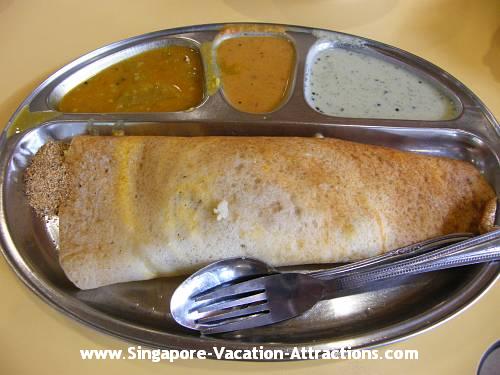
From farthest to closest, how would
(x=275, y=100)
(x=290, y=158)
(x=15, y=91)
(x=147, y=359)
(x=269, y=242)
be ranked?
1. (x=15, y=91)
2. (x=275, y=100)
3. (x=290, y=158)
4. (x=269, y=242)
5. (x=147, y=359)

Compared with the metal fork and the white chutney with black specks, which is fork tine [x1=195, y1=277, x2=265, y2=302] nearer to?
the metal fork

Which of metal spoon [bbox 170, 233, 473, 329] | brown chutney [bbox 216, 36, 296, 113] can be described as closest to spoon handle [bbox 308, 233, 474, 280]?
metal spoon [bbox 170, 233, 473, 329]

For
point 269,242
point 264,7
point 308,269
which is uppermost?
point 264,7

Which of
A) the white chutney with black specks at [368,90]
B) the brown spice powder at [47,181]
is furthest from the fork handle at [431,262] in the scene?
the brown spice powder at [47,181]

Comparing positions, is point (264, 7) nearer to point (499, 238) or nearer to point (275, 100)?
point (275, 100)

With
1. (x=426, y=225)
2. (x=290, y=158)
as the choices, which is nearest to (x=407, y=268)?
(x=426, y=225)
